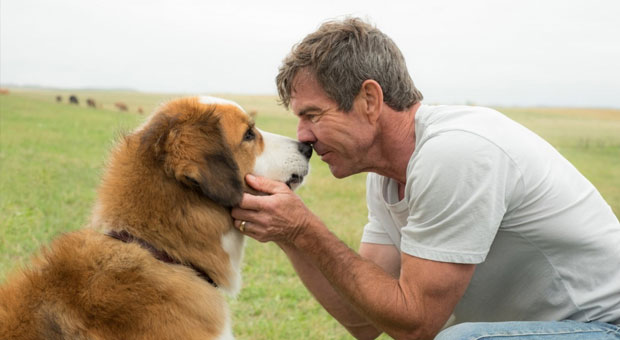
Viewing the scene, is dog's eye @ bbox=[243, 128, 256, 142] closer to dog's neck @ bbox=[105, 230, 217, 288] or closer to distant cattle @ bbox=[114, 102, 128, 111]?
dog's neck @ bbox=[105, 230, 217, 288]

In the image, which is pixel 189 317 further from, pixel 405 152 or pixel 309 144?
pixel 405 152

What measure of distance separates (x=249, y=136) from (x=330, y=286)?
4.20ft

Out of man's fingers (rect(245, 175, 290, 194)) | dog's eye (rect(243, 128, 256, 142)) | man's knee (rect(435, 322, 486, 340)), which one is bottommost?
man's knee (rect(435, 322, 486, 340))

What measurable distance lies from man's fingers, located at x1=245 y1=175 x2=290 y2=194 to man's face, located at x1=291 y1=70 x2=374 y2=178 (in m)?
0.47

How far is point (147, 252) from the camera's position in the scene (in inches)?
97.2

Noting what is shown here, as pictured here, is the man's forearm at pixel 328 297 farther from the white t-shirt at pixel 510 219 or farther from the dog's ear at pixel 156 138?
the dog's ear at pixel 156 138

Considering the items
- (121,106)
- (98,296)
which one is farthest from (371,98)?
(121,106)

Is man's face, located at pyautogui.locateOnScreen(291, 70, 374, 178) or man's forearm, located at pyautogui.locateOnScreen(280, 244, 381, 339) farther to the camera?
man's forearm, located at pyautogui.locateOnScreen(280, 244, 381, 339)

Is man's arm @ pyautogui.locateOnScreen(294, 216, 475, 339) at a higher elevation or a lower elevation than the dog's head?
lower

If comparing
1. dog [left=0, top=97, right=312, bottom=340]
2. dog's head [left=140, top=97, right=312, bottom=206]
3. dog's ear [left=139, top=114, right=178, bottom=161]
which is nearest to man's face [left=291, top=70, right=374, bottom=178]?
dog's head [left=140, top=97, right=312, bottom=206]

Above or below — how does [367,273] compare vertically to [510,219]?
below

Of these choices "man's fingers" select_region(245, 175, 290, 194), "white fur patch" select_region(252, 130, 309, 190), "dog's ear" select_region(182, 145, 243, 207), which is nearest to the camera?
"dog's ear" select_region(182, 145, 243, 207)

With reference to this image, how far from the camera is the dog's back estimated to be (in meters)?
2.26

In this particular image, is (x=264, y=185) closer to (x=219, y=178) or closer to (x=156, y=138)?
(x=219, y=178)
